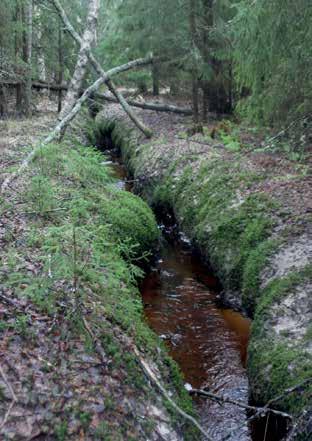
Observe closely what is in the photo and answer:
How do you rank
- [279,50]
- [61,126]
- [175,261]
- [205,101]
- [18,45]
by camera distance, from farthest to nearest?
[18,45]
[205,101]
[61,126]
[175,261]
[279,50]

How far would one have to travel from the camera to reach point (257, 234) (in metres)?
7.23

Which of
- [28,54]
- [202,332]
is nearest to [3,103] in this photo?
[28,54]

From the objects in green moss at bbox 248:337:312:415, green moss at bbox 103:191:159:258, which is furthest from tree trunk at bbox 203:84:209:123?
green moss at bbox 248:337:312:415

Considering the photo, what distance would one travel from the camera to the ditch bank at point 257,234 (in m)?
4.82

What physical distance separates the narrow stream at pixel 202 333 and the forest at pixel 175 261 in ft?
0.08

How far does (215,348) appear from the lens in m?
6.25

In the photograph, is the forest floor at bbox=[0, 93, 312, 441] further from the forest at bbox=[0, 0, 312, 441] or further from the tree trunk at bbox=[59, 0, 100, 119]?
the tree trunk at bbox=[59, 0, 100, 119]

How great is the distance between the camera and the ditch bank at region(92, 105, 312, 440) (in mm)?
4820

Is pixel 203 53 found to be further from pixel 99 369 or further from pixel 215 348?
pixel 99 369

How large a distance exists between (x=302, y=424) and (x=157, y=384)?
1.27 meters

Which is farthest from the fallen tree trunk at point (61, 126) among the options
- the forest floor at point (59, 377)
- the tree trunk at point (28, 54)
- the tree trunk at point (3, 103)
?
the tree trunk at point (3, 103)

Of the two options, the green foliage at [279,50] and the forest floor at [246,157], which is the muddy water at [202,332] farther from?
the green foliage at [279,50]

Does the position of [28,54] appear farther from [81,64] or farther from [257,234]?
[257,234]

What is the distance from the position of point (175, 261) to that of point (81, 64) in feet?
22.6
